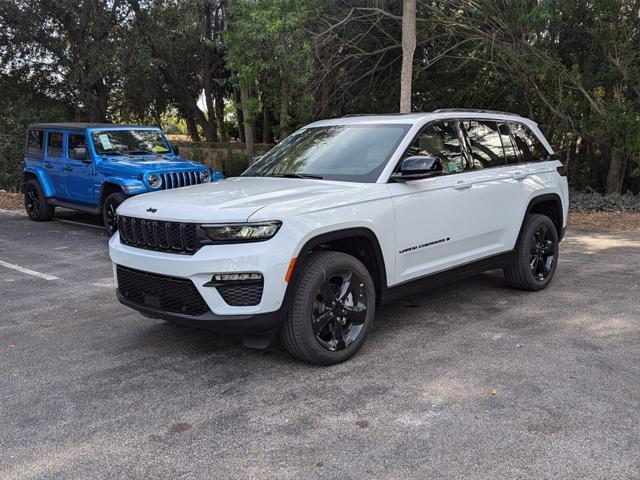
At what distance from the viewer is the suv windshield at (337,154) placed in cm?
503

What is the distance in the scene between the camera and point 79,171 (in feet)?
35.4

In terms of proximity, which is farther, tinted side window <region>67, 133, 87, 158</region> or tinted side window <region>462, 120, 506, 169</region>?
tinted side window <region>67, 133, 87, 158</region>

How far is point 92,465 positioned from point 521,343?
320 centimetres

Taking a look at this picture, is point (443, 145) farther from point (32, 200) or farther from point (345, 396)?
point (32, 200)

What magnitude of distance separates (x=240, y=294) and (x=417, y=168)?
1.67m

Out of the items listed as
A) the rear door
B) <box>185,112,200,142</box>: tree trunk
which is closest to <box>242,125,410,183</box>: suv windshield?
the rear door

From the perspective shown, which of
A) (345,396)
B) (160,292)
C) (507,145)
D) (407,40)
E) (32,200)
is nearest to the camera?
(345,396)

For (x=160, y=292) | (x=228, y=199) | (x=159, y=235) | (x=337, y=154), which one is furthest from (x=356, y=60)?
(x=160, y=292)

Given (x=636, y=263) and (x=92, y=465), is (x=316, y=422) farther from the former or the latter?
(x=636, y=263)

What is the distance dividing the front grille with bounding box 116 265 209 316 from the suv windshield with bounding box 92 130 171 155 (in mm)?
6545

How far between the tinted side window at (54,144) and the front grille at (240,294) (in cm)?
858

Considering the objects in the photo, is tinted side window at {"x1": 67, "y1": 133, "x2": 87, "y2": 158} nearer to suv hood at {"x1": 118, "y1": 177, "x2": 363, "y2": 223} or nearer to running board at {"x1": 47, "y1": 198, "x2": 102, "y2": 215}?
running board at {"x1": 47, "y1": 198, "x2": 102, "y2": 215}

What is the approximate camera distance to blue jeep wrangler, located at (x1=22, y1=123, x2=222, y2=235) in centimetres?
995

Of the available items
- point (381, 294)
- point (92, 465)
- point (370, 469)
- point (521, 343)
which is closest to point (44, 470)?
point (92, 465)
